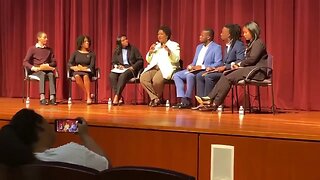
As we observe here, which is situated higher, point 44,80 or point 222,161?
point 44,80

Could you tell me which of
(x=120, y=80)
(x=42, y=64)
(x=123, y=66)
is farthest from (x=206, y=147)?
(x=42, y=64)

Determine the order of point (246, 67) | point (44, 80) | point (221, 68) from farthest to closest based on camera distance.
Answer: point (44, 80) < point (221, 68) < point (246, 67)

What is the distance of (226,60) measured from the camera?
5.39 meters

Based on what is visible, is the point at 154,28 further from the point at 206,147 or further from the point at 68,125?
the point at 68,125

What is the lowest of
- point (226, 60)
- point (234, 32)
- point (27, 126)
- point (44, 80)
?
point (27, 126)

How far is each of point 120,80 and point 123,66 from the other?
241 millimetres

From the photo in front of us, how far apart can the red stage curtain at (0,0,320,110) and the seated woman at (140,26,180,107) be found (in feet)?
2.05

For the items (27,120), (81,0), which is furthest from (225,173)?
(81,0)

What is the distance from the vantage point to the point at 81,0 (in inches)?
297

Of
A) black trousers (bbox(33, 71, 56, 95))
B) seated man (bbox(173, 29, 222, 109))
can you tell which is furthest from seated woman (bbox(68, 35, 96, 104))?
seated man (bbox(173, 29, 222, 109))

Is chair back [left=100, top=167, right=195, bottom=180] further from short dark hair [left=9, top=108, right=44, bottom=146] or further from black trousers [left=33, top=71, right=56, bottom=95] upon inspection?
black trousers [left=33, top=71, right=56, bottom=95]

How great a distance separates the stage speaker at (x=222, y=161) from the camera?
2.99 m

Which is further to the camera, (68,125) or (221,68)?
(221,68)

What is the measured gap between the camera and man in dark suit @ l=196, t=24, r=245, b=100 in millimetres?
5270
